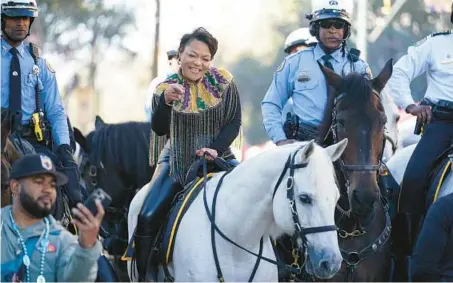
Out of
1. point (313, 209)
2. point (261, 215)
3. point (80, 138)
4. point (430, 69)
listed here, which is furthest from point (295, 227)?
point (80, 138)

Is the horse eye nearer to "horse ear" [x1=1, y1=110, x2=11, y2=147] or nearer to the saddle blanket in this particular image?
the saddle blanket

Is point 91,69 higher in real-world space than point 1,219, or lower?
lower

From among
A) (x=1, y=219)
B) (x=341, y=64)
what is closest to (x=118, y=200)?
(x=341, y=64)

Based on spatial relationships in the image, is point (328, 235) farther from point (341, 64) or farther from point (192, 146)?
point (341, 64)

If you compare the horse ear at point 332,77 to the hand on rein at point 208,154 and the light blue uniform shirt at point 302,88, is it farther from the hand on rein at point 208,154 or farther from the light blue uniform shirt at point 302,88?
the hand on rein at point 208,154

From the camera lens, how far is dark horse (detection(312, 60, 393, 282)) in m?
10.8

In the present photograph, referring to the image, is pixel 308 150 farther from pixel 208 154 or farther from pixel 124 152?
pixel 124 152

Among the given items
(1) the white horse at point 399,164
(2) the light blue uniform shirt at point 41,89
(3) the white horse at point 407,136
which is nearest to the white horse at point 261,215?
(2) the light blue uniform shirt at point 41,89

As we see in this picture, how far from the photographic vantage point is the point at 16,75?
10.9 meters

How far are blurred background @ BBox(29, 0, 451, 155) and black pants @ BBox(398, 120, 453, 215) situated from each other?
73.4ft

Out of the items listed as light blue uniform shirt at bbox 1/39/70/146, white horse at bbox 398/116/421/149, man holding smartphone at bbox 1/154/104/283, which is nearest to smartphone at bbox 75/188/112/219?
man holding smartphone at bbox 1/154/104/283

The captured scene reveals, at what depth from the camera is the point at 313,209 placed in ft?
30.8

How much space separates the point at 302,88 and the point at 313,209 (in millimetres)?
2738

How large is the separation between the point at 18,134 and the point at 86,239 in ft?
10.2
